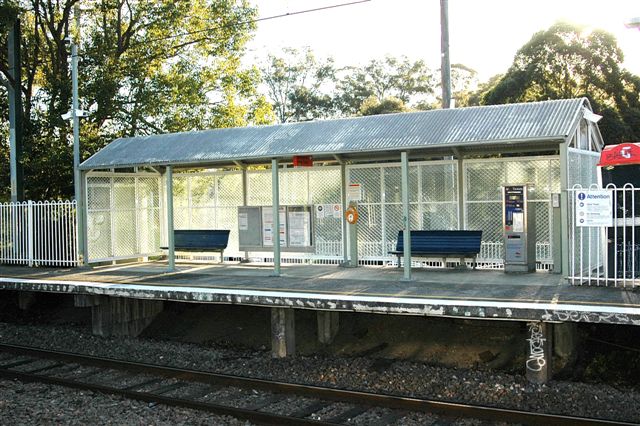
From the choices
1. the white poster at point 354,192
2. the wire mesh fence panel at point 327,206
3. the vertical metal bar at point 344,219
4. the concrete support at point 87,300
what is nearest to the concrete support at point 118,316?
the concrete support at point 87,300

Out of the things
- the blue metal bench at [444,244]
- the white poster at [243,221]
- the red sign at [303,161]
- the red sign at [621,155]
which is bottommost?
the blue metal bench at [444,244]

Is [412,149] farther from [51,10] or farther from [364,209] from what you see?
[51,10]

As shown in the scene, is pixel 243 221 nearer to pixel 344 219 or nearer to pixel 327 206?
pixel 327 206

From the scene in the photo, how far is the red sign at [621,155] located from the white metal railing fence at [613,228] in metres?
0.39

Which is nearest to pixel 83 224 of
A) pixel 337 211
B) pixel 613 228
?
pixel 337 211

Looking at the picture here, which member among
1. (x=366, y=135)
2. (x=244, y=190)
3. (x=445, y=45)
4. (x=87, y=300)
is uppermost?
(x=445, y=45)

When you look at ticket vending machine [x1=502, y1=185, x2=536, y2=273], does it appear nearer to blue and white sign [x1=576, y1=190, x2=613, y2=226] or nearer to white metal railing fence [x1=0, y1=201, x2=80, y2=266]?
blue and white sign [x1=576, y1=190, x2=613, y2=226]

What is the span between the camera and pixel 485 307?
9312 millimetres

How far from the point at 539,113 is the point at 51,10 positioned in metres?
20.8

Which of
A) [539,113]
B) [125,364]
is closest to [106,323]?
[125,364]

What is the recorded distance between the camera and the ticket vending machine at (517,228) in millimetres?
12977

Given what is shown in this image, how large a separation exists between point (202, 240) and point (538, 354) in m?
9.67

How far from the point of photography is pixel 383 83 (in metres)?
54.6

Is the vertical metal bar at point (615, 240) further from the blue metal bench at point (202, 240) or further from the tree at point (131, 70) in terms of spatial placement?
the tree at point (131, 70)
